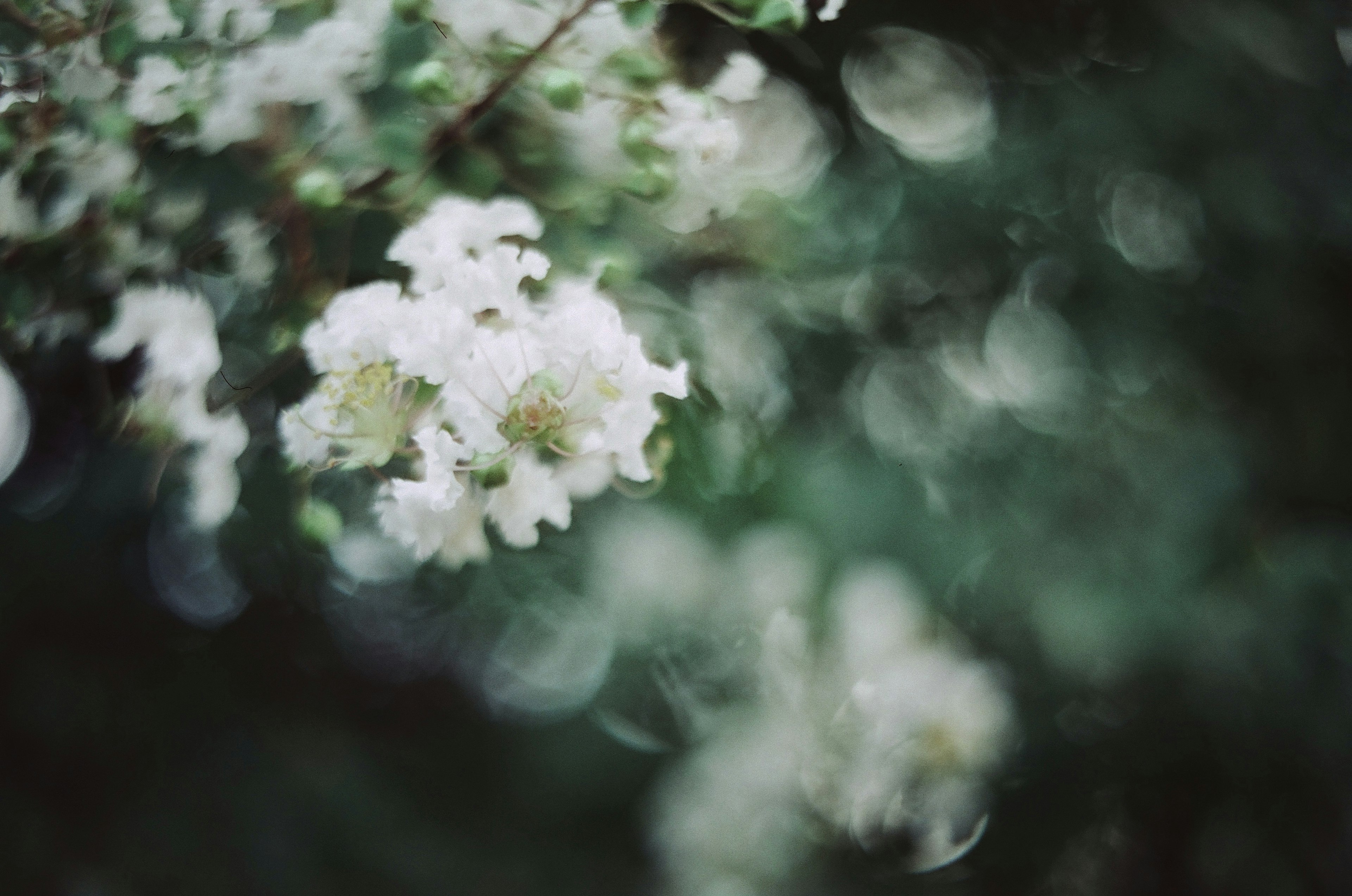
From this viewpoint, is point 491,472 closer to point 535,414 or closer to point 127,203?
point 535,414

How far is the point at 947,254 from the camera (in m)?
1.13

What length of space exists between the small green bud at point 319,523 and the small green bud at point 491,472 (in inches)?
5.1

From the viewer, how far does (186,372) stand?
0.61 m

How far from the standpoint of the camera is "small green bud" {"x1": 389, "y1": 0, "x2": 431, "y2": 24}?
0.51m

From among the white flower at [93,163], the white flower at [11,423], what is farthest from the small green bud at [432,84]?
the white flower at [11,423]

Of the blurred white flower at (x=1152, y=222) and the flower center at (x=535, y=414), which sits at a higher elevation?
the flower center at (x=535, y=414)

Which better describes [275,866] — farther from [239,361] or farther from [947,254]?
[947,254]

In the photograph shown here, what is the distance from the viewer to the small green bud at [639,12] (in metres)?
0.53

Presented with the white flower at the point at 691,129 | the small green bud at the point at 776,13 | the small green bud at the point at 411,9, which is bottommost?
the white flower at the point at 691,129

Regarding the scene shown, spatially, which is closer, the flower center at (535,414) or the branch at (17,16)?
the flower center at (535,414)

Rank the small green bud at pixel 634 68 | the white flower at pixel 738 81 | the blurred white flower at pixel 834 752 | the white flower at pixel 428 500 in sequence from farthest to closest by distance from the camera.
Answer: the blurred white flower at pixel 834 752, the white flower at pixel 738 81, the small green bud at pixel 634 68, the white flower at pixel 428 500

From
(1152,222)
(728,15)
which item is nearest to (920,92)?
(1152,222)

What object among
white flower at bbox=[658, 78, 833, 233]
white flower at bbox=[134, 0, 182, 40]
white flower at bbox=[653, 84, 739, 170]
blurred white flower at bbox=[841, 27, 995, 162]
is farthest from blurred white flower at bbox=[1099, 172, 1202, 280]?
white flower at bbox=[134, 0, 182, 40]

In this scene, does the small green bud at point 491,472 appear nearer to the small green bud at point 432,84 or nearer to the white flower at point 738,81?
the small green bud at point 432,84
